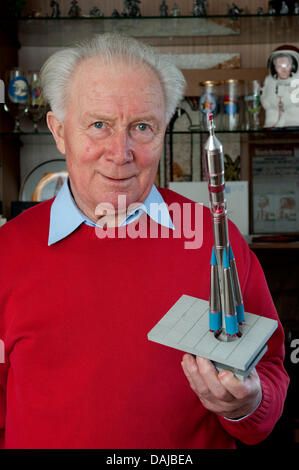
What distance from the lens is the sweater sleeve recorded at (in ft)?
2.57

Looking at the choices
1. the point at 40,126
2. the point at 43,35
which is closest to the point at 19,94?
the point at 40,126

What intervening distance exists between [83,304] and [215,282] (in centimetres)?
33

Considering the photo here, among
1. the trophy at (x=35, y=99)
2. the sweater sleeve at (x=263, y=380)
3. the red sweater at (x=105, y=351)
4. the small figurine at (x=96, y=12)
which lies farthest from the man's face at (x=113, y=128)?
the small figurine at (x=96, y=12)

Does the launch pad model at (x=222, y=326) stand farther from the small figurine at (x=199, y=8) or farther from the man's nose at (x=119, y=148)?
the small figurine at (x=199, y=8)

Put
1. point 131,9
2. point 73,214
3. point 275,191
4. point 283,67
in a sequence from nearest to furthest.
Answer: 1. point 73,214
2. point 283,67
3. point 131,9
4. point 275,191

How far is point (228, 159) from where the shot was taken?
1.88m

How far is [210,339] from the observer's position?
600mm

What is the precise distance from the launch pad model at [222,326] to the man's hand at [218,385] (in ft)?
0.04

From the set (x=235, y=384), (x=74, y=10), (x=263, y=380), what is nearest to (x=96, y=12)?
(x=74, y=10)

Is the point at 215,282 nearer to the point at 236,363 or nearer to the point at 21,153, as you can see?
the point at 236,363

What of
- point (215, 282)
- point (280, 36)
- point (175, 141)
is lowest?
point (215, 282)

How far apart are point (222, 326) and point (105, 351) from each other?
0.29 metres

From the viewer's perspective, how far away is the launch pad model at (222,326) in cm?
56

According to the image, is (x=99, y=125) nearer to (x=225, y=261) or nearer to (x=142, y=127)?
(x=142, y=127)
